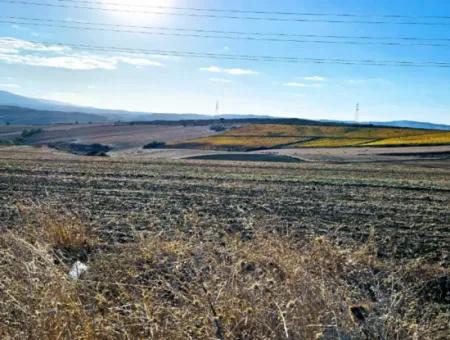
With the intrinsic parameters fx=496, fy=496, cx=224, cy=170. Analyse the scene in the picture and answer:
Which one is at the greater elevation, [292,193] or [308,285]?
[308,285]

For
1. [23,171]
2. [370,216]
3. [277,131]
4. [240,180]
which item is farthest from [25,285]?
[277,131]

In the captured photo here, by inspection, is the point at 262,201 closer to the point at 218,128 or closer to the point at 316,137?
the point at 316,137

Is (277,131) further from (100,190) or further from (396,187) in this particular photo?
(100,190)

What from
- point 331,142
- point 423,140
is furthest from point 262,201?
point 423,140

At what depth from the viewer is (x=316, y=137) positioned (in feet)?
222

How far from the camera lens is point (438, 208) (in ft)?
49.2

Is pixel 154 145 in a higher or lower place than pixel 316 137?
lower

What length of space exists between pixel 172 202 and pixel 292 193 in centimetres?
491

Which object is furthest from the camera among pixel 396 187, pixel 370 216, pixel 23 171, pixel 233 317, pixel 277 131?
pixel 277 131

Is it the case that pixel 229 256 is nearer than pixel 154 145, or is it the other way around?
pixel 229 256

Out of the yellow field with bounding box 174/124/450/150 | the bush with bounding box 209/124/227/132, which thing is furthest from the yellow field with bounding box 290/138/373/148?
the bush with bounding box 209/124/227/132

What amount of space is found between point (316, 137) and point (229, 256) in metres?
63.6

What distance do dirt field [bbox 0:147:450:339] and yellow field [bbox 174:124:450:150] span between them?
1487 inches

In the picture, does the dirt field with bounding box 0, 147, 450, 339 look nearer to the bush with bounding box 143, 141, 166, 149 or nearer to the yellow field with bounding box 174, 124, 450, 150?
the yellow field with bounding box 174, 124, 450, 150
